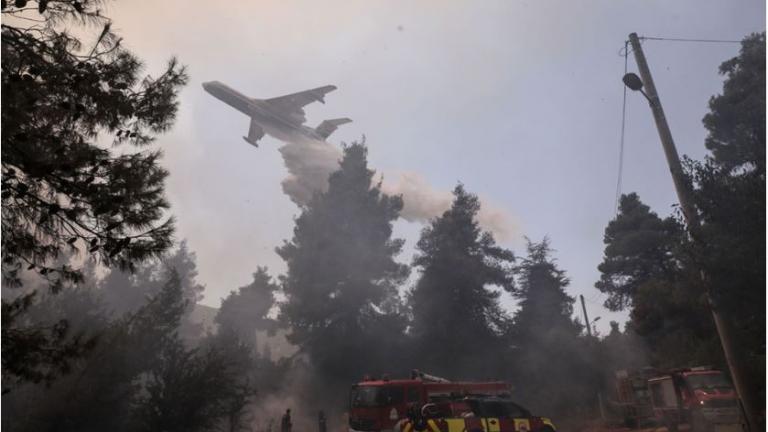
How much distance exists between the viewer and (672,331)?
1149 inches

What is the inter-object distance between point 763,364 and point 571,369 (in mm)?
15362

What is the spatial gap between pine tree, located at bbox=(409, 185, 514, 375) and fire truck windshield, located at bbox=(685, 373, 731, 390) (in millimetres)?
18129

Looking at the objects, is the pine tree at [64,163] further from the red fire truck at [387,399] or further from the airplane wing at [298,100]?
the airplane wing at [298,100]

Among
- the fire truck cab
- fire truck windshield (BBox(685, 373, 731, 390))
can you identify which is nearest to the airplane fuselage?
the fire truck cab

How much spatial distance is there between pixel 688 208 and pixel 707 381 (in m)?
8.76

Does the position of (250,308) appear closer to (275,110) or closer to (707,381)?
(275,110)

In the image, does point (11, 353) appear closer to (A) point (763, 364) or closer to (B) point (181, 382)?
(B) point (181, 382)

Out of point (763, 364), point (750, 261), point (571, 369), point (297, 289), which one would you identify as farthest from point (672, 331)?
point (297, 289)

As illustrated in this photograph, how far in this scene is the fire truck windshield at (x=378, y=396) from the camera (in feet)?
52.6

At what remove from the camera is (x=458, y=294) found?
3556 centimetres

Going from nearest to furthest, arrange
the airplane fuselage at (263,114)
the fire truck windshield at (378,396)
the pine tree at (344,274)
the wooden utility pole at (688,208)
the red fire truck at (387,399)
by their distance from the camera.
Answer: the wooden utility pole at (688,208)
the red fire truck at (387,399)
the fire truck windshield at (378,396)
the pine tree at (344,274)
the airplane fuselage at (263,114)

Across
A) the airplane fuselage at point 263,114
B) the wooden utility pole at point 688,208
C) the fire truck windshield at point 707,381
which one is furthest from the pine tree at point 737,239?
the airplane fuselage at point 263,114

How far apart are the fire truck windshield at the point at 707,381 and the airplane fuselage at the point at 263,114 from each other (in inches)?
1707

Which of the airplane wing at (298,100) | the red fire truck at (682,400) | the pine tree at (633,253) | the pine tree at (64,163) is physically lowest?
the red fire truck at (682,400)
